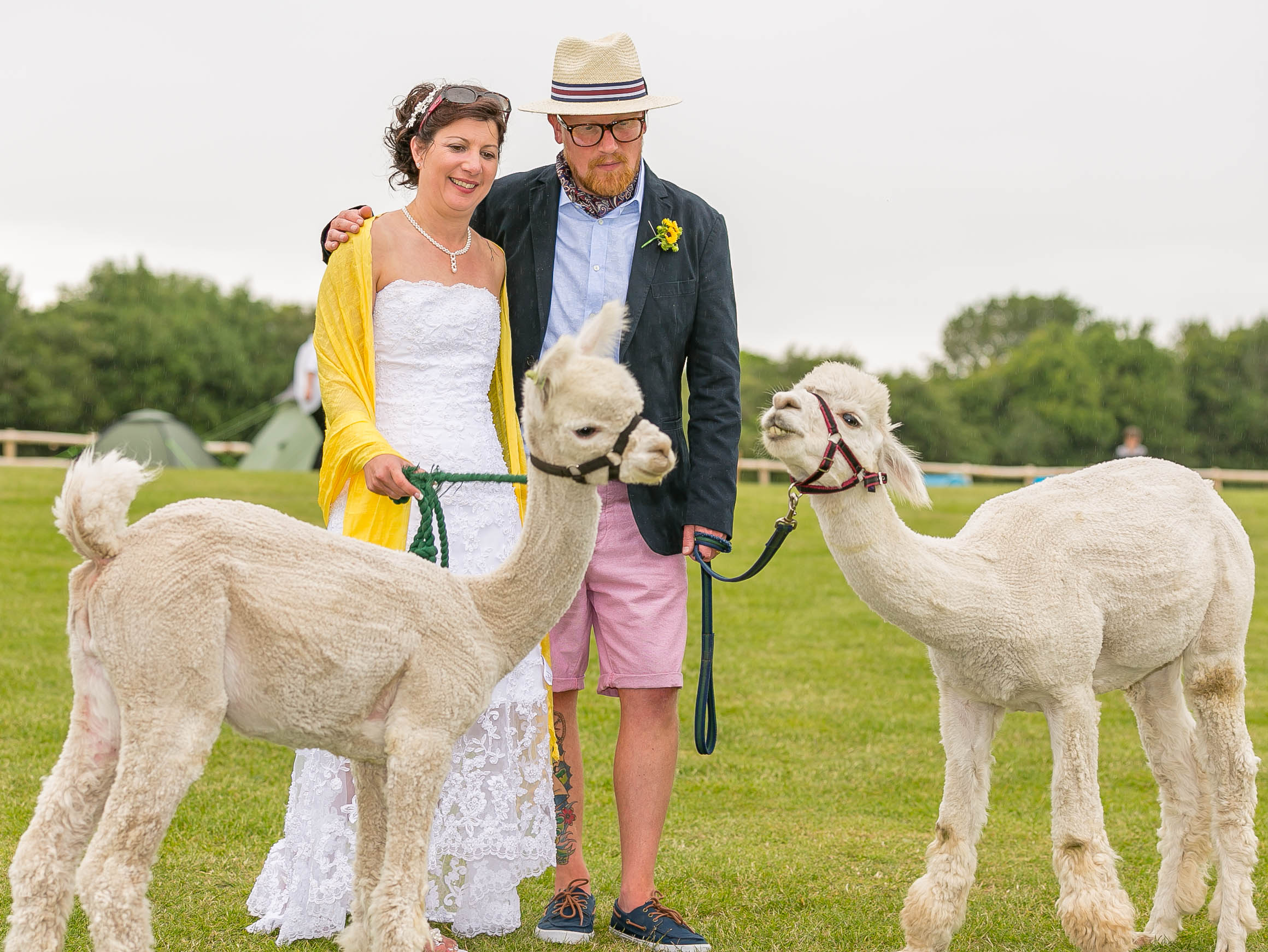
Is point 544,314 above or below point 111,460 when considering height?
above

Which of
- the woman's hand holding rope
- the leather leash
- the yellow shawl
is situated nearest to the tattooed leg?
the leather leash

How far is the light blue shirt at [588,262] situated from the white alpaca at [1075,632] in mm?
854

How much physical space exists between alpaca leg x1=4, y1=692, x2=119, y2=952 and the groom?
5.63ft

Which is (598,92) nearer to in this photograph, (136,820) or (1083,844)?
(136,820)

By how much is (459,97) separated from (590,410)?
54.9 inches

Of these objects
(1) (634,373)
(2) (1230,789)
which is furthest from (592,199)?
(2) (1230,789)

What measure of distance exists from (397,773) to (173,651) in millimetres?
600

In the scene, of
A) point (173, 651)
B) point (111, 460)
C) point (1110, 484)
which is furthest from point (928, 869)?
point (111, 460)

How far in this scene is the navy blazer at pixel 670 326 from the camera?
4.26 meters

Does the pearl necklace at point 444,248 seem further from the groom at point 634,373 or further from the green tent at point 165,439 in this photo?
the green tent at point 165,439

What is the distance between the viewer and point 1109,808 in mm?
6941

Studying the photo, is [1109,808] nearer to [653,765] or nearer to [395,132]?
[653,765]

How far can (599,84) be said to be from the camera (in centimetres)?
408

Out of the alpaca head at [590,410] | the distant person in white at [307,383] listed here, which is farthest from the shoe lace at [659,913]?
the distant person in white at [307,383]
